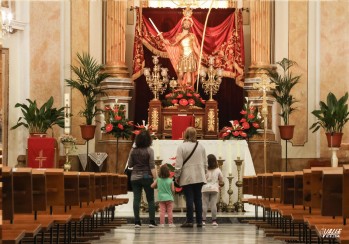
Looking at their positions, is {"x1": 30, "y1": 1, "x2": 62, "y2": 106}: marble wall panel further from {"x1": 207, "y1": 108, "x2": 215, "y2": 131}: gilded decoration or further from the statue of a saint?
{"x1": 207, "y1": 108, "x2": 215, "y2": 131}: gilded decoration

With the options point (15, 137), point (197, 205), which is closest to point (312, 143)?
point (15, 137)

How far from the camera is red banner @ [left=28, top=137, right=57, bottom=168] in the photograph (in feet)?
59.7

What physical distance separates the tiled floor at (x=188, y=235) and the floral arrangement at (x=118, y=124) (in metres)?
5.91

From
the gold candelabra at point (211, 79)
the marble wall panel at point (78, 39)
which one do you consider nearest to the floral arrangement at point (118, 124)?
the marble wall panel at point (78, 39)

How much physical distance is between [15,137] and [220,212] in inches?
243

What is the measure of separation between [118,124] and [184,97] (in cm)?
181

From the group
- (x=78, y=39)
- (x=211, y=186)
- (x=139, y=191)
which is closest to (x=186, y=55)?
(x=78, y=39)

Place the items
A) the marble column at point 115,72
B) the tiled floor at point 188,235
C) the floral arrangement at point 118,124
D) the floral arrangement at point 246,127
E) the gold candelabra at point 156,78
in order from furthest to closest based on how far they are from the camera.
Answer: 1. the marble column at point 115,72
2. the gold candelabra at point 156,78
3. the floral arrangement at point 118,124
4. the floral arrangement at point 246,127
5. the tiled floor at point 188,235

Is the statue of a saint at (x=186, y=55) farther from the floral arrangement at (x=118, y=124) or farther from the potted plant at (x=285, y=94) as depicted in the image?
the floral arrangement at (x=118, y=124)

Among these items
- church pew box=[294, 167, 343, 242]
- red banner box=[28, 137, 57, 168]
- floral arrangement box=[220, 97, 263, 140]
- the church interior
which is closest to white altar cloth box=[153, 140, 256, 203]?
floral arrangement box=[220, 97, 263, 140]

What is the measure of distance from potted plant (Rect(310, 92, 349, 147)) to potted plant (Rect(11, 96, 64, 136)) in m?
5.53

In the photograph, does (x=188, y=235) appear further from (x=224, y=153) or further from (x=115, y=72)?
(x=115, y=72)

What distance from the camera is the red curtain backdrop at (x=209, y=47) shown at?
21.7 m

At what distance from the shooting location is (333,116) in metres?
19.9
